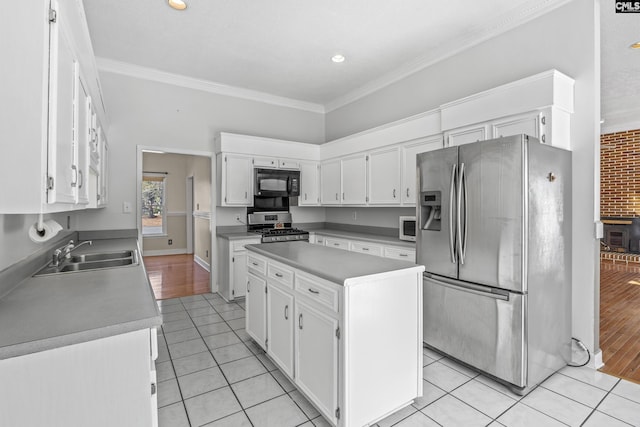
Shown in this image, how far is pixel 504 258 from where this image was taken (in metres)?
2.23

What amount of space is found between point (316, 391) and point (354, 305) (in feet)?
2.09

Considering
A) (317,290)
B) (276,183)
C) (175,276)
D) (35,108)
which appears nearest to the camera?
(35,108)

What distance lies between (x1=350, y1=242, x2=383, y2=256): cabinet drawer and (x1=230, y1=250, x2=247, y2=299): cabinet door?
4.91 feet

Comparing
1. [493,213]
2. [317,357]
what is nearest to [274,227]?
[317,357]

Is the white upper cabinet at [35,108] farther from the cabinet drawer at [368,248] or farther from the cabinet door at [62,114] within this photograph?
the cabinet drawer at [368,248]

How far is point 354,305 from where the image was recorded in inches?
67.6

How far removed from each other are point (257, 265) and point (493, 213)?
1.88 meters

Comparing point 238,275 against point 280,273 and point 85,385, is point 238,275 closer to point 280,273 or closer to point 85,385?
point 280,273

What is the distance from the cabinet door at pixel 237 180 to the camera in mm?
4422

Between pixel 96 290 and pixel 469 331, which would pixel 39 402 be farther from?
pixel 469 331

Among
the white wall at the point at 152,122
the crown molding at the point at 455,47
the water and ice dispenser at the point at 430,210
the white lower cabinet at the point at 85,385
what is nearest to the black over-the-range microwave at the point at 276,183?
the white wall at the point at 152,122

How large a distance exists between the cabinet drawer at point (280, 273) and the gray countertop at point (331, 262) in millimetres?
56

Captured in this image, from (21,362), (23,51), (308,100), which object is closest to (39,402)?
(21,362)

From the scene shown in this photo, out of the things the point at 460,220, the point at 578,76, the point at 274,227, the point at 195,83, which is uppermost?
the point at 195,83
